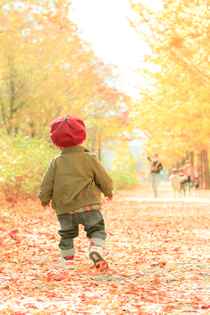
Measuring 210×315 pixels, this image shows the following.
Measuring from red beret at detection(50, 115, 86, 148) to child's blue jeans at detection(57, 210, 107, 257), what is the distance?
740 millimetres

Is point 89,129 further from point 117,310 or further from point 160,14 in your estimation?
point 117,310

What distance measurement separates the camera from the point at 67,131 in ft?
13.3

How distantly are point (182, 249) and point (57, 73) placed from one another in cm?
989

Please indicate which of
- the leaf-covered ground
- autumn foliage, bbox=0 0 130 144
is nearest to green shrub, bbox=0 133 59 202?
the leaf-covered ground

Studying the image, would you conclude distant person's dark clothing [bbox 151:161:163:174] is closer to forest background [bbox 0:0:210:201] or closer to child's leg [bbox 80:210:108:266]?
forest background [bbox 0:0:210:201]

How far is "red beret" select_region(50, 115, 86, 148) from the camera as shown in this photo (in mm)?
4070

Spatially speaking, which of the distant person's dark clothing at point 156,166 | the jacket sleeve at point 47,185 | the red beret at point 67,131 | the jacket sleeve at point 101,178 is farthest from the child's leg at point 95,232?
the distant person's dark clothing at point 156,166

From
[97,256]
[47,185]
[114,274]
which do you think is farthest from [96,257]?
[47,185]

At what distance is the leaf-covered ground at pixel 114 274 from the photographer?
2850 millimetres

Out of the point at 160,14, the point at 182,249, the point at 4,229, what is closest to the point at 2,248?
the point at 4,229

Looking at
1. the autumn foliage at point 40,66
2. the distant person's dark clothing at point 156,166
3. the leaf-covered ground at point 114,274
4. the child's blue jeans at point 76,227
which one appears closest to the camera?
the leaf-covered ground at point 114,274

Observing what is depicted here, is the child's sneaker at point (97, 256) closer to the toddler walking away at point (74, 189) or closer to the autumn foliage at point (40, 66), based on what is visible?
the toddler walking away at point (74, 189)

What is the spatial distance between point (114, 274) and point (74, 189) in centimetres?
91

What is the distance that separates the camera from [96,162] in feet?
13.5
